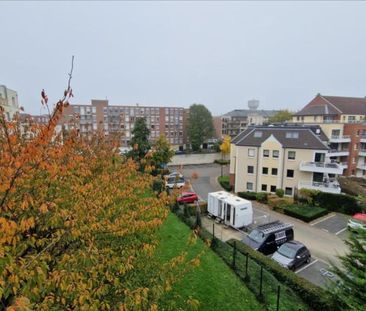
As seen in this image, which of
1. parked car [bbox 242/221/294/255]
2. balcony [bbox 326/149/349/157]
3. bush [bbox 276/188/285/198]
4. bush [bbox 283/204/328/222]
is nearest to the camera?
parked car [bbox 242/221/294/255]

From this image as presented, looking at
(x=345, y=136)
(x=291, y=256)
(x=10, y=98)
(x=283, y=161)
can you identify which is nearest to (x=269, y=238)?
(x=291, y=256)

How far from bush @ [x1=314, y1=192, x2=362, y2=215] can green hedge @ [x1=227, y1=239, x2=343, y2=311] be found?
1672cm

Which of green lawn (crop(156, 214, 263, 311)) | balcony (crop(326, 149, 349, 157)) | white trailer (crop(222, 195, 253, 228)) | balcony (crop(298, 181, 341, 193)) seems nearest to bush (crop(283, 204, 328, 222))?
balcony (crop(298, 181, 341, 193))

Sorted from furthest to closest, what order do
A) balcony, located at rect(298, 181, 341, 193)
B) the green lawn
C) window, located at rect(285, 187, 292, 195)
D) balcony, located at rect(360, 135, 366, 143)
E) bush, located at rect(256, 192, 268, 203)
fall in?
1. balcony, located at rect(360, 135, 366, 143)
2. window, located at rect(285, 187, 292, 195)
3. bush, located at rect(256, 192, 268, 203)
4. balcony, located at rect(298, 181, 341, 193)
5. the green lawn

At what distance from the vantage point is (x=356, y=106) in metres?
52.1

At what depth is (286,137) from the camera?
3067 centimetres

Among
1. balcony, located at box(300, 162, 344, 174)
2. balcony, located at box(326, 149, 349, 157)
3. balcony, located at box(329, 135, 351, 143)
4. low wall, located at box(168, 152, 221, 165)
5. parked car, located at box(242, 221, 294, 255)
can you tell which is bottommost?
parked car, located at box(242, 221, 294, 255)

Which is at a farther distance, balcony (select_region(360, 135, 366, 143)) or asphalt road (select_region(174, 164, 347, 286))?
balcony (select_region(360, 135, 366, 143))

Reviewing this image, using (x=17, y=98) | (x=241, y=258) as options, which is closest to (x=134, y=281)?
(x=241, y=258)

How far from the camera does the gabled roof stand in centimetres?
4869

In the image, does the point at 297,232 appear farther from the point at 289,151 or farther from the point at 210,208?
the point at 289,151

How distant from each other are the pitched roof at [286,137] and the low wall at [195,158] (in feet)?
68.7

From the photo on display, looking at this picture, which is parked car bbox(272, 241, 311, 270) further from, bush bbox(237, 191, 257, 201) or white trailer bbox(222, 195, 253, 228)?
bush bbox(237, 191, 257, 201)

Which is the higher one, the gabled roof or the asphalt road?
the gabled roof
